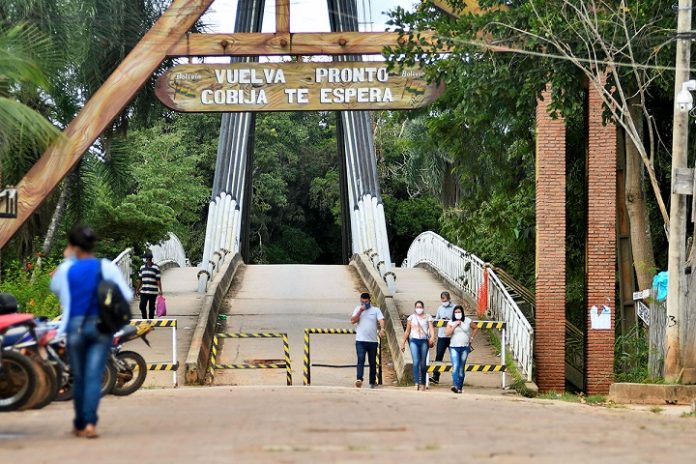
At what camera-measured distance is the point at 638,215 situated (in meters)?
25.4

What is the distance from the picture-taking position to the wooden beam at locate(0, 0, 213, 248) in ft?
77.7

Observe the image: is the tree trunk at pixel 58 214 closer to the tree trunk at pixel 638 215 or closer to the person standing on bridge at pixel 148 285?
the person standing on bridge at pixel 148 285

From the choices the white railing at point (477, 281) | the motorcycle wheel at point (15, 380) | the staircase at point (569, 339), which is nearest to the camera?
the motorcycle wheel at point (15, 380)

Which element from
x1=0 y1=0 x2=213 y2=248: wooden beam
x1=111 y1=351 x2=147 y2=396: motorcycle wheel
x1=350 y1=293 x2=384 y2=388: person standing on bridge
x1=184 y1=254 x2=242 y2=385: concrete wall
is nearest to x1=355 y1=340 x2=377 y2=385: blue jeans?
x1=350 y1=293 x2=384 y2=388: person standing on bridge

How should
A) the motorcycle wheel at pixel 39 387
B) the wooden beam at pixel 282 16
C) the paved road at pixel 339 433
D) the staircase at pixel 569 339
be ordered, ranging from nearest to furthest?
1. the paved road at pixel 339 433
2. the motorcycle wheel at pixel 39 387
3. the wooden beam at pixel 282 16
4. the staircase at pixel 569 339

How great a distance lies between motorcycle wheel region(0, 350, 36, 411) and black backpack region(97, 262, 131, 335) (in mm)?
2736

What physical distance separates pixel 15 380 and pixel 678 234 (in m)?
10.4

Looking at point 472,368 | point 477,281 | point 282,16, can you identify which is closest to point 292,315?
point 477,281

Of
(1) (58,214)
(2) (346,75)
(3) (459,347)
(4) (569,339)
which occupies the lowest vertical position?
(4) (569,339)


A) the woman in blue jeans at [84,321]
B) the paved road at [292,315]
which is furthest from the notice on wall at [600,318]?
the woman in blue jeans at [84,321]

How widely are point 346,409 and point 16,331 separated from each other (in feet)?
11.1

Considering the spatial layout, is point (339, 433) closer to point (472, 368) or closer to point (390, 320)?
point (472, 368)

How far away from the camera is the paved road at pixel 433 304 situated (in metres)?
23.0

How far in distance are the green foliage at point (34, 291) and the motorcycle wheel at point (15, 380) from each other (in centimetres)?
943
